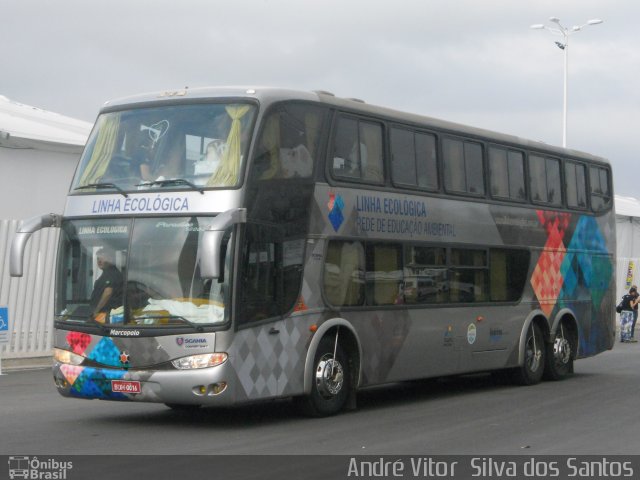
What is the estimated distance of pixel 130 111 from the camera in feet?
44.1

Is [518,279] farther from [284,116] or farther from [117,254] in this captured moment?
[117,254]

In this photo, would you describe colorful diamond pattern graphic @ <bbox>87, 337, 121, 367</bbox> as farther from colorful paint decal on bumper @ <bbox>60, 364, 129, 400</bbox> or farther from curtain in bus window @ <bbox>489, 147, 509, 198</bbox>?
curtain in bus window @ <bbox>489, 147, 509, 198</bbox>

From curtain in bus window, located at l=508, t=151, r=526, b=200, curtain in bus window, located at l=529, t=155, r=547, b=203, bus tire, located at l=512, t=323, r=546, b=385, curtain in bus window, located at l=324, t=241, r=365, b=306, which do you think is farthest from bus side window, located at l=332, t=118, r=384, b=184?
bus tire, located at l=512, t=323, r=546, b=385

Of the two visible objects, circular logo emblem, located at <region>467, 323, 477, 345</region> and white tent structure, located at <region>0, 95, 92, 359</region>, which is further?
white tent structure, located at <region>0, 95, 92, 359</region>

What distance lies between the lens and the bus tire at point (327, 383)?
13547 millimetres

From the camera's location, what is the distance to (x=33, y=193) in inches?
1214

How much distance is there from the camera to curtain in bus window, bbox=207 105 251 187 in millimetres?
12484

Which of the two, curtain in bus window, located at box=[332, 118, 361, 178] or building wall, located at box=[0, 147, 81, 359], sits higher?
curtain in bus window, located at box=[332, 118, 361, 178]

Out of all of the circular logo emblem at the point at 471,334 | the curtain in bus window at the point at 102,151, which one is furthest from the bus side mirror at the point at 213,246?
the circular logo emblem at the point at 471,334

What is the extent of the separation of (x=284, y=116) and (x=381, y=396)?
5350mm

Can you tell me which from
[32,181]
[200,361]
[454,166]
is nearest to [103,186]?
[200,361]

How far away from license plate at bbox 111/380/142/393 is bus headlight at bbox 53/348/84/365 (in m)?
0.59

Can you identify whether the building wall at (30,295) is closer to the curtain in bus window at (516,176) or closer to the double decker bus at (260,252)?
the double decker bus at (260,252)
